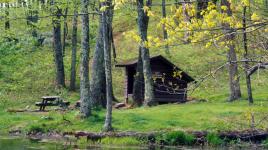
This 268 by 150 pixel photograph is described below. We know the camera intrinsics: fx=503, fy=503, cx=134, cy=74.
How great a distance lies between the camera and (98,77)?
30.9 meters

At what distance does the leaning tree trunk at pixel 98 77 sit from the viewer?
2972 cm

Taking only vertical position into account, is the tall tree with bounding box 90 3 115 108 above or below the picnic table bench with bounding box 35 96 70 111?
above

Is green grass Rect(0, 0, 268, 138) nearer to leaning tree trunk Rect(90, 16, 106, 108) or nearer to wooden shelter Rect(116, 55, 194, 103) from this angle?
leaning tree trunk Rect(90, 16, 106, 108)

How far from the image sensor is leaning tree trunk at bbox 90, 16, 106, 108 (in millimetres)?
29719

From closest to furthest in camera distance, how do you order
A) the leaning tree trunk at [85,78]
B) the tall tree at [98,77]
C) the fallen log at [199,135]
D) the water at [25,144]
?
the water at [25,144] → the fallen log at [199,135] → the leaning tree trunk at [85,78] → the tall tree at [98,77]

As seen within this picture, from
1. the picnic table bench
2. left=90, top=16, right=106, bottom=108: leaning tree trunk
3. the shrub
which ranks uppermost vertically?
left=90, top=16, right=106, bottom=108: leaning tree trunk

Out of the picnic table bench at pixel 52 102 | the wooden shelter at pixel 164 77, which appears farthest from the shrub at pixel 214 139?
the wooden shelter at pixel 164 77

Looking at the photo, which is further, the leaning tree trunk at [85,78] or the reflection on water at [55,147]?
the leaning tree trunk at [85,78]

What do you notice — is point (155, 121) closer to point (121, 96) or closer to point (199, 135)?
point (199, 135)

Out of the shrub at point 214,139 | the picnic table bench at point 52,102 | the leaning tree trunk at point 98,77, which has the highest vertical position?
the leaning tree trunk at point 98,77

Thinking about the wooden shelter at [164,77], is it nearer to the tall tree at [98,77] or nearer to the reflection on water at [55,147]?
the tall tree at [98,77]

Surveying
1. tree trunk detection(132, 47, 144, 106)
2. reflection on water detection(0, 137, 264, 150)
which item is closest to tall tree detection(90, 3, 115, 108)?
tree trunk detection(132, 47, 144, 106)

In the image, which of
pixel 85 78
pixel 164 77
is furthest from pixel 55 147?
pixel 164 77

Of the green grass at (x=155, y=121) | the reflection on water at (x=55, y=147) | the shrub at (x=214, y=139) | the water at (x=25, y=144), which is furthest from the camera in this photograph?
the green grass at (x=155, y=121)
